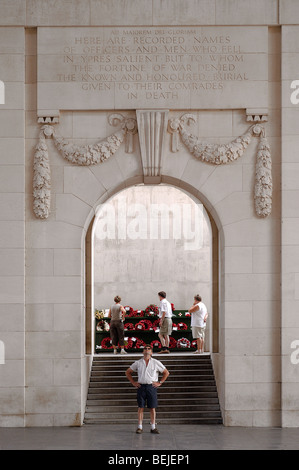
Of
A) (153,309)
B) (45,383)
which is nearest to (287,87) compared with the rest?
(45,383)

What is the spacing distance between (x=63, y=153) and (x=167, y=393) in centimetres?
564

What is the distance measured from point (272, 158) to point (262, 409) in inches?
197

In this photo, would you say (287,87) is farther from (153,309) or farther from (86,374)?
(153,309)

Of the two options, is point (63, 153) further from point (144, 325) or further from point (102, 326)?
point (144, 325)

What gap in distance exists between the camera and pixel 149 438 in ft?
44.9

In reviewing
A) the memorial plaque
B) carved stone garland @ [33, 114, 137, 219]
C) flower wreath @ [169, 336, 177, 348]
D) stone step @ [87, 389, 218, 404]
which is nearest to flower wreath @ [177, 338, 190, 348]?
flower wreath @ [169, 336, 177, 348]

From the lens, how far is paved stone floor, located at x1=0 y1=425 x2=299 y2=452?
12.8 meters

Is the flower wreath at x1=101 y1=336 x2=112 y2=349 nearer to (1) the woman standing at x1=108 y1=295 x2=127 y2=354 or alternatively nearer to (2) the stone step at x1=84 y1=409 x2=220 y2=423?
(1) the woman standing at x1=108 y1=295 x2=127 y2=354

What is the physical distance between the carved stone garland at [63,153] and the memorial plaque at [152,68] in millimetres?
485

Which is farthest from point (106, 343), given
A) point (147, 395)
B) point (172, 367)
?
point (147, 395)

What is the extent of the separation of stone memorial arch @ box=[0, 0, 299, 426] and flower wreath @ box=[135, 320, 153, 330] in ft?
21.7

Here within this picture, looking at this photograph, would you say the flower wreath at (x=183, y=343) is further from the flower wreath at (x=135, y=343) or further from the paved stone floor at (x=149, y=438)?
the paved stone floor at (x=149, y=438)

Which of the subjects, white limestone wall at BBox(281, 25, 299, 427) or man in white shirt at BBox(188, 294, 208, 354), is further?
man in white shirt at BBox(188, 294, 208, 354)

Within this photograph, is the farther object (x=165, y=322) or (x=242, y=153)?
(x=165, y=322)
